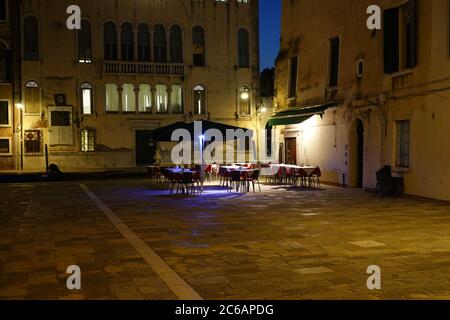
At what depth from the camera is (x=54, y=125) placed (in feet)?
92.5

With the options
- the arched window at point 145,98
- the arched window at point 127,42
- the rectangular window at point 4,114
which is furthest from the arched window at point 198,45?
the rectangular window at point 4,114

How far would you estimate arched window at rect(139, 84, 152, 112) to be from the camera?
30.2 metres

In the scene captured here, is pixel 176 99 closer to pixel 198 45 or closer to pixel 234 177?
pixel 198 45

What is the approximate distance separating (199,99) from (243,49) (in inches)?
170

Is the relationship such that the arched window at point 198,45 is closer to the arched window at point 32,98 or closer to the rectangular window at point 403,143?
the arched window at point 32,98

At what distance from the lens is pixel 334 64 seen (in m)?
19.9

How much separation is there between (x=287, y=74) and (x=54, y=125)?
13.4 meters

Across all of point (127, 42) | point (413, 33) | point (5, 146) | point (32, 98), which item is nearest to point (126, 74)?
point (127, 42)

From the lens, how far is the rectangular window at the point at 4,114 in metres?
27.5

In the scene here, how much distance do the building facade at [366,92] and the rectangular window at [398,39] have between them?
0.10 feet

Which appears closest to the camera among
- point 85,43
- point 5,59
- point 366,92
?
point 366,92

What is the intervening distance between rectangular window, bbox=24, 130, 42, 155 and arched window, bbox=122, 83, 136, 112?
5114mm

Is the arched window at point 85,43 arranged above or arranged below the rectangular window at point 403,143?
above

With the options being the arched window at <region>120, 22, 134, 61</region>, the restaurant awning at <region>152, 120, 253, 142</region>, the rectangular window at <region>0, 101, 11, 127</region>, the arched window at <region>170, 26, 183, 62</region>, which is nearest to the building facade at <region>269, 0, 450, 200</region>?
the restaurant awning at <region>152, 120, 253, 142</region>
